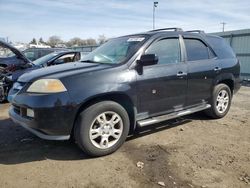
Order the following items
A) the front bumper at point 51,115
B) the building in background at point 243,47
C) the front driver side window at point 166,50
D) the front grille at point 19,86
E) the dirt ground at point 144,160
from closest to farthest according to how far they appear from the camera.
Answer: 1. the dirt ground at point 144,160
2. the front bumper at point 51,115
3. the front grille at point 19,86
4. the front driver side window at point 166,50
5. the building in background at point 243,47

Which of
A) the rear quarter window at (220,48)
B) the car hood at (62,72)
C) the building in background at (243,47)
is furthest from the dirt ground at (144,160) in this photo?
the building in background at (243,47)

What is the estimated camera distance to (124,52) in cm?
488

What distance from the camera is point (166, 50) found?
5164 millimetres

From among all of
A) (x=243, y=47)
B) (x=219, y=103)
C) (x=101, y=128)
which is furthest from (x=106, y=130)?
(x=243, y=47)

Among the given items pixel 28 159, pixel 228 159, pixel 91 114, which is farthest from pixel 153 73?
pixel 28 159

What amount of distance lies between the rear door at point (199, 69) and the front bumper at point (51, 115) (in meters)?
2.41

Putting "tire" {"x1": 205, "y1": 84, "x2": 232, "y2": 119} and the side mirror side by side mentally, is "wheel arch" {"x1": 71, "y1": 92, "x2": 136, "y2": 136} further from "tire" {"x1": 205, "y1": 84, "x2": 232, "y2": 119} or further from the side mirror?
"tire" {"x1": 205, "y1": 84, "x2": 232, "y2": 119}

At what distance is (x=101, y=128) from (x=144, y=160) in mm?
758

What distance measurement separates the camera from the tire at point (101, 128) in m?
4.05

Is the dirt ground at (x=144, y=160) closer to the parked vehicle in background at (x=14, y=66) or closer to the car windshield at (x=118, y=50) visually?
the car windshield at (x=118, y=50)

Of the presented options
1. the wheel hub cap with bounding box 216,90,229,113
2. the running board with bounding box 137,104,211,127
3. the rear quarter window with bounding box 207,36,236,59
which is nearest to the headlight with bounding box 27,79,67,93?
the running board with bounding box 137,104,211,127

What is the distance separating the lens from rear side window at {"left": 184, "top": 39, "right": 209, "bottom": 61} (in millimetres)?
5521

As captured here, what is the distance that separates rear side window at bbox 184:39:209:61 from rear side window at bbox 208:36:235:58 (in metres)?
0.30

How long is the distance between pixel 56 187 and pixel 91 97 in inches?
49.7
